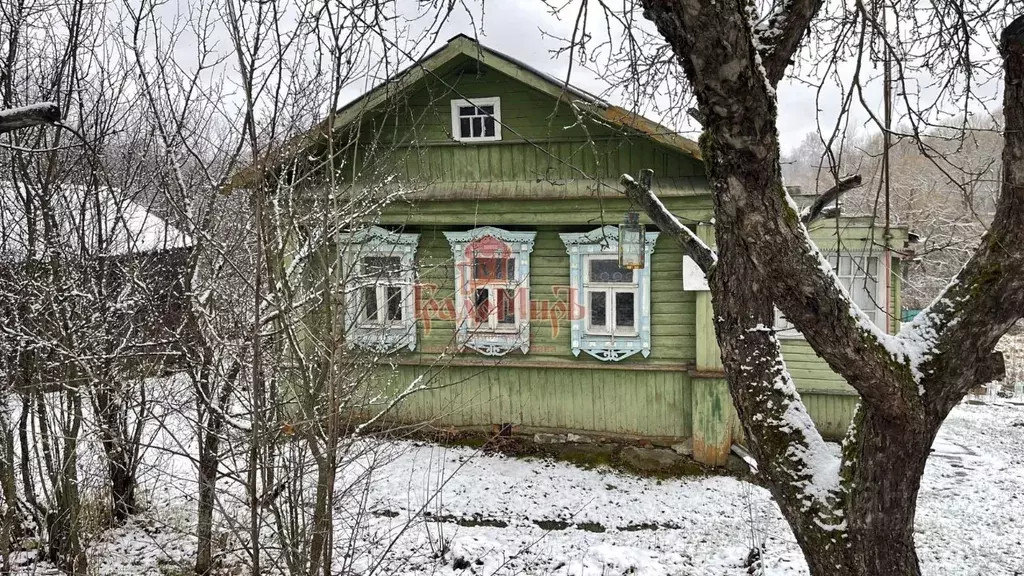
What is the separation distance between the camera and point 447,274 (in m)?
7.45

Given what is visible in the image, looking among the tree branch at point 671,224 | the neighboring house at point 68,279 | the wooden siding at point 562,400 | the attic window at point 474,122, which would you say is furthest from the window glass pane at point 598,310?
the neighboring house at point 68,279

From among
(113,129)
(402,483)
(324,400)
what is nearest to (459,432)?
(402,483)

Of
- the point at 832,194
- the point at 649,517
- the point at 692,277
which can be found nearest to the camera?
the point at 832,194

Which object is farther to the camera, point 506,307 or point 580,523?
point 506,307

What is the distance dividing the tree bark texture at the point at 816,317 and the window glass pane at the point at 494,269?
4.93m

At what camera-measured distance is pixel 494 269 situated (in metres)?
7.32

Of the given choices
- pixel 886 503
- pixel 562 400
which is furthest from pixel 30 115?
pixel 562 400

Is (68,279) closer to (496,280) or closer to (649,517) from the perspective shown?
(496,280)

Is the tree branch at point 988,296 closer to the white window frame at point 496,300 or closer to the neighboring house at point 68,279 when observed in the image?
the neighboring house at point 68,279

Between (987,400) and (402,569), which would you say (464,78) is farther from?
(987,400)

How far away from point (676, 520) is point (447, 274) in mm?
3917

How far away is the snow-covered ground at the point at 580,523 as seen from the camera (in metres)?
4.70

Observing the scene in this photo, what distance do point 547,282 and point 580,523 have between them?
9.53 ft

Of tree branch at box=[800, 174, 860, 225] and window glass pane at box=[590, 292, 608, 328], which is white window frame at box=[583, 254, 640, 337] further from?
tree branch at box=[800, 174, 860, 225]
